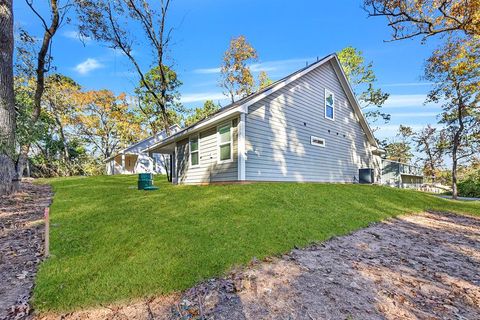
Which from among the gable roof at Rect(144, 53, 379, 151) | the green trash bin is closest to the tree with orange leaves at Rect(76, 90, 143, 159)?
the gable roof at Rect(144, 53, 379, 151)

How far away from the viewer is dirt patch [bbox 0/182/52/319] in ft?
9.35

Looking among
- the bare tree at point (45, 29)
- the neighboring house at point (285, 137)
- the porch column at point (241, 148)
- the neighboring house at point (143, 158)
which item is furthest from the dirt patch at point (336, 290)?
the neighboring house at point (143, 158)

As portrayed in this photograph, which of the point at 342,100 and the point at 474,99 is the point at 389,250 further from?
the point at 474,99

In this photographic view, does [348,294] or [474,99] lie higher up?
[474,99]

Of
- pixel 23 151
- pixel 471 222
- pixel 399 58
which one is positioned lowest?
pixel 471 222

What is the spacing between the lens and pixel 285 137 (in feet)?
33.5

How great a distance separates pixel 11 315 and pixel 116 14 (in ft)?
56.0

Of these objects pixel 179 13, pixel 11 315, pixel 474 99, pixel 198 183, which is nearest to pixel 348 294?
pixel 11 315

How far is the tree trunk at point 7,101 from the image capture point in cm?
744

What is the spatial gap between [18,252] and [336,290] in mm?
Result: 5152

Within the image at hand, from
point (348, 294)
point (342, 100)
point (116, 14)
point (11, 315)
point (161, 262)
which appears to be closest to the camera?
point (11, 315)

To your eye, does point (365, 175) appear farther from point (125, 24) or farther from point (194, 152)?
point (125, 24)

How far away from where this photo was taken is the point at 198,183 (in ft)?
37.1

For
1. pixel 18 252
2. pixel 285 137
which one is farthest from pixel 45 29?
pixel 285 137
